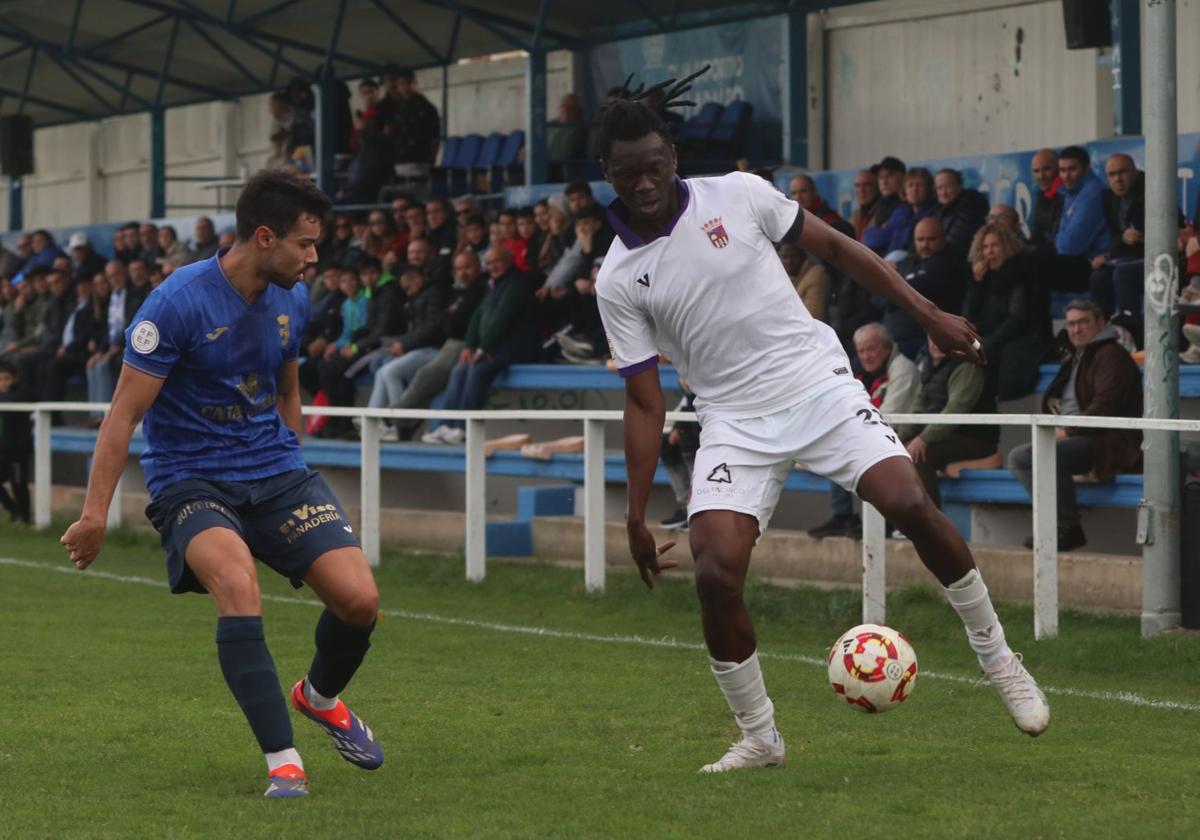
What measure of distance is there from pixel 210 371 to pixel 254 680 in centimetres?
98

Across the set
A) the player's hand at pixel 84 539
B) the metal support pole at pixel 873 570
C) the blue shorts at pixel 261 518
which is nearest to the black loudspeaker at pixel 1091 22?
the metal support pole at pixel 873 570

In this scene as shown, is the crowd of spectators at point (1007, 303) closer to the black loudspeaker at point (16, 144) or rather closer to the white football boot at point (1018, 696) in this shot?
the white football boot at point (1018, 696)

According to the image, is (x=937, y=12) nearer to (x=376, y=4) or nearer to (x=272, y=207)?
(x=376, y=4)

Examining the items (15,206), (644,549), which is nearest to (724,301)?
(644,549)

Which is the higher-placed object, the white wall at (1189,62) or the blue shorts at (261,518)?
the white wall at (1189,62)

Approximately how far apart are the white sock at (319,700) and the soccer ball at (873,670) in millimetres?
1639

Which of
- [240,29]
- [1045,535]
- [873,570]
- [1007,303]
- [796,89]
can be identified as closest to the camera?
[1045,535]

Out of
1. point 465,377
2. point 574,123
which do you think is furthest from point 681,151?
point 465,377

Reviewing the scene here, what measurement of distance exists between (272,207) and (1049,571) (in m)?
4.82

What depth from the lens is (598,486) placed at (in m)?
12.0

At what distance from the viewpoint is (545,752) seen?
6621 millimetres

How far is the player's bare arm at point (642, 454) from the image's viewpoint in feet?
20.1

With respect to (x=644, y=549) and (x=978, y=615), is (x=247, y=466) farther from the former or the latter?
(x=978, y=615)

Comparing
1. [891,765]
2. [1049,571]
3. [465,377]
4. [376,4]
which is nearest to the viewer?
[891,765]
